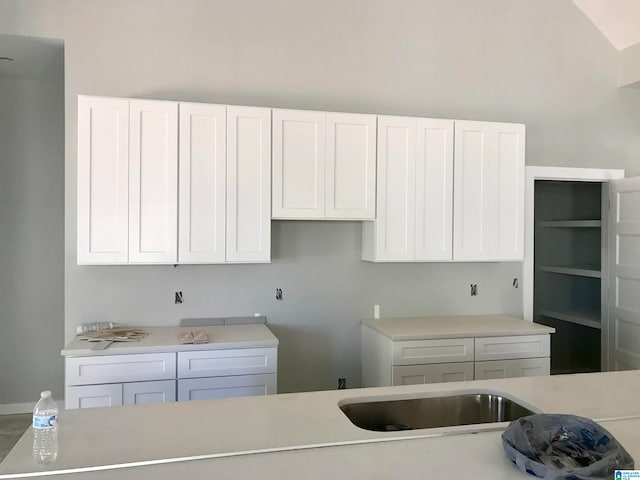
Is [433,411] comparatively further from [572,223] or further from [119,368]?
[572,223]

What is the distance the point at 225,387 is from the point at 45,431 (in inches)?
61.3

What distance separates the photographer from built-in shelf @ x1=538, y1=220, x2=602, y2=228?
15.0ft

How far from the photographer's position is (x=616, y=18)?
4.20 metres

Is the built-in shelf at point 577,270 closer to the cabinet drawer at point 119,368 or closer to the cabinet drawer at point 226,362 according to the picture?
the cabinet drawer at point 226,362

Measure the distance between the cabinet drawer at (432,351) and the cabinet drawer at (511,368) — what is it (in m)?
0.13

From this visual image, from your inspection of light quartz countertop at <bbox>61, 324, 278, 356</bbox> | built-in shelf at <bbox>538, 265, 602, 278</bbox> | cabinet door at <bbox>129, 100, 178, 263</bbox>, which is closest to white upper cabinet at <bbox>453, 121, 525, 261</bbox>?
built-in shelf at <bbox>538, 265, 602, 278</bbox>

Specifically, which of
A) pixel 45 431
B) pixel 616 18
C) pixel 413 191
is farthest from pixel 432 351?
pixel 616 18

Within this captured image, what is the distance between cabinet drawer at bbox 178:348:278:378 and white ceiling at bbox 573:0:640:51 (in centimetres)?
370

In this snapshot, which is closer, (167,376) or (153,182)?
(167,376)

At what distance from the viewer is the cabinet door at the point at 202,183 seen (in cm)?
325

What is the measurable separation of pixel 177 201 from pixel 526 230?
2678 mm

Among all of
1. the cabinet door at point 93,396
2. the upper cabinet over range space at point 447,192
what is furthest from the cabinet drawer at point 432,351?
the cabinet door at point 93,396

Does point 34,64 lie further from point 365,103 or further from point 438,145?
point 438,145

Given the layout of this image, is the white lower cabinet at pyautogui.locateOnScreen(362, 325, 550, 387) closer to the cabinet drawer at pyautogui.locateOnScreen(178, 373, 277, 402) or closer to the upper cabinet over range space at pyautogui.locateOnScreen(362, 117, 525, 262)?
the upper cabinet over range space at pyautogui.locateOnScreen(362, 117, 525, 262)
